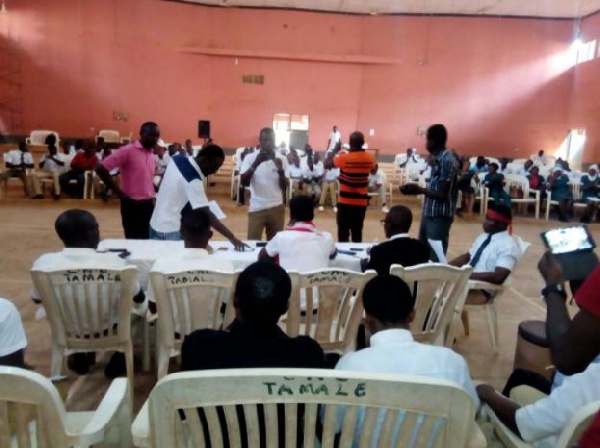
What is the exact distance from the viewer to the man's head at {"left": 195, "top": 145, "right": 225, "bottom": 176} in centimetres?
358

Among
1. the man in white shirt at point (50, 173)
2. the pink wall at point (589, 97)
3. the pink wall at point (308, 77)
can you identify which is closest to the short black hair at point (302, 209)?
the man in white shirt at point (50, 173)

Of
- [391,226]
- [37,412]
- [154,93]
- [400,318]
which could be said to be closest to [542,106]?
[154,93]

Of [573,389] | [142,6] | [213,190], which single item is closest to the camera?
[573,389]

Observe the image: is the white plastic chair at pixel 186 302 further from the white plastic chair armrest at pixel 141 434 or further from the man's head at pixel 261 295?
the white plastic chair armrest at pixel 141 434

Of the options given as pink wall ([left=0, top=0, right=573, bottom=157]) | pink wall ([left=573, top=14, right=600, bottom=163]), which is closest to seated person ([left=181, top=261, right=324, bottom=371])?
pink wall ([left=0, top=0, right=573, bottom=157])

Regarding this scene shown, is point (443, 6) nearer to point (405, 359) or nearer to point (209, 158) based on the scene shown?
point (209, 158)

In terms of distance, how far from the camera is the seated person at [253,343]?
1428 mm

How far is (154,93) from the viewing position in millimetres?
14320

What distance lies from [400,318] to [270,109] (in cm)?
1366

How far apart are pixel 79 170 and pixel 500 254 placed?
328 inches

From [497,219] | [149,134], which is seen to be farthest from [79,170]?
[497,219]

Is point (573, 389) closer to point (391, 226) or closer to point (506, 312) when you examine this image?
point (391, 226)

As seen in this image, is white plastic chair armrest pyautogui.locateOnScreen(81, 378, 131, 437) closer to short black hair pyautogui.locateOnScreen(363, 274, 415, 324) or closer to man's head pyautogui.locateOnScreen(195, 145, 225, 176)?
short black hair pyautogui.locateOnScreen(363, 274, 415, 324)

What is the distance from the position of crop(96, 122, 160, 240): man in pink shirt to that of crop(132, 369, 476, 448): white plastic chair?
3.27 meters
